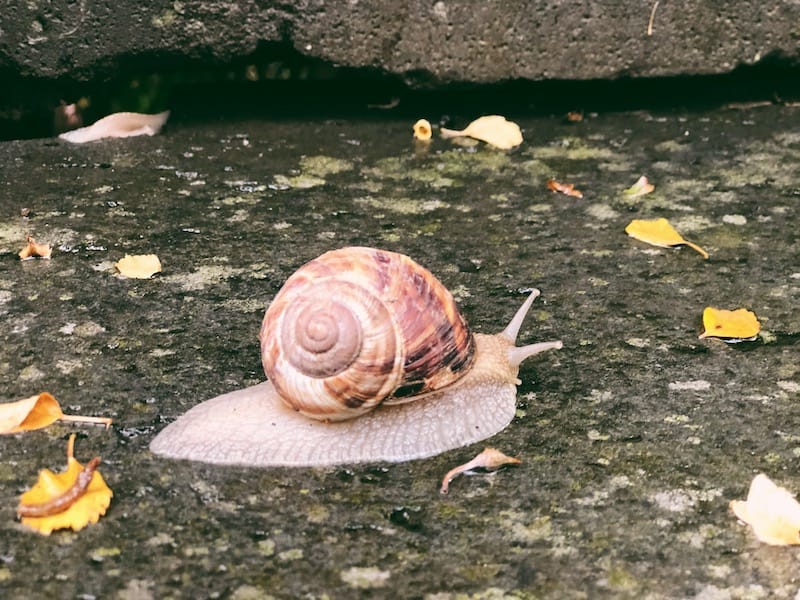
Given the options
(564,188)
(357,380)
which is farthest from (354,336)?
(564,188)

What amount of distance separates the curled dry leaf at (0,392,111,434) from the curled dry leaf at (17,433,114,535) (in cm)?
18

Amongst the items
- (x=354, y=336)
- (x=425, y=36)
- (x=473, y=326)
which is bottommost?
(x=473, y=326)

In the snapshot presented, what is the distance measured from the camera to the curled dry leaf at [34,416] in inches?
67.7

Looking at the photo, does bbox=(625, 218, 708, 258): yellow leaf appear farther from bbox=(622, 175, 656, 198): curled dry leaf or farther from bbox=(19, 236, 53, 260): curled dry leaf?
bbox=(19, 236, 53, 260): curled dry leaf

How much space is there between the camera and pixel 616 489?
1.61 m

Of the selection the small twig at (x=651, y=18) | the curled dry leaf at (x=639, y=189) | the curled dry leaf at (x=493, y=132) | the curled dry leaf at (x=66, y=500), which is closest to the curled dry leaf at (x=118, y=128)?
the curled dry leaf at (x=493, y=132)

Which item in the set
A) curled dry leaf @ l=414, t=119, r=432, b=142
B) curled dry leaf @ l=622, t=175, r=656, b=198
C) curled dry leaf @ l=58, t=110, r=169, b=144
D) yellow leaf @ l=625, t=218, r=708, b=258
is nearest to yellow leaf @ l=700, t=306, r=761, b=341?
yellow leaf @ l=625, t=218, r=708, b=258

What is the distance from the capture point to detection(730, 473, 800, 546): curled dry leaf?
1477 millimetres

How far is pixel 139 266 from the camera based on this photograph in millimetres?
2320

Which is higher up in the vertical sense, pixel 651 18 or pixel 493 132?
pixel 651 18

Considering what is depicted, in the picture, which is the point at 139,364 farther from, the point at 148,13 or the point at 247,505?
the point at 148,13

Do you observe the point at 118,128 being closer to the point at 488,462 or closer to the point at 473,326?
the point at 473,326

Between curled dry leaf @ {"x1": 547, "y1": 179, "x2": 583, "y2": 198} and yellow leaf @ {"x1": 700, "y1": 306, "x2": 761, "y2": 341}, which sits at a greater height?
yellow leaf @ {"x1": 700, "y1": 306, "x2": 761, "y2": 341}

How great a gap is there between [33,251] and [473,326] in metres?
1.06
